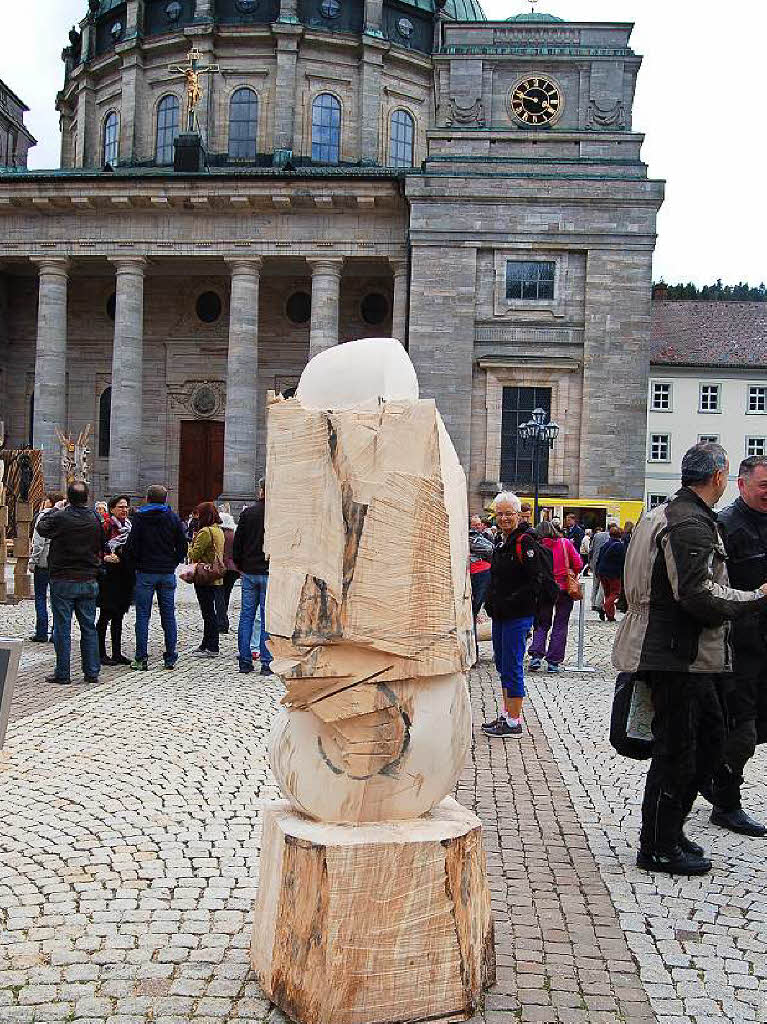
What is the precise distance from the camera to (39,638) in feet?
44.9

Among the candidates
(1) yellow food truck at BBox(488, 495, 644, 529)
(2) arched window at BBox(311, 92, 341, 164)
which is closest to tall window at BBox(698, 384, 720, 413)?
(1) yellow food truck at BBox(488, 495, 644, 529)

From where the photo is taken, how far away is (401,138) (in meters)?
44.6

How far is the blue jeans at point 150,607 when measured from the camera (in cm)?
→ 1160

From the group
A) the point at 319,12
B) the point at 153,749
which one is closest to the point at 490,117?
the point at 319,12

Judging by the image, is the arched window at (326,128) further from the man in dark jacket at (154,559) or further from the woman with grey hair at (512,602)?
the woman with grey hair at (512,602)

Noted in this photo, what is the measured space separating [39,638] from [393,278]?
27.1m

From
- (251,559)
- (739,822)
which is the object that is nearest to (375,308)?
(251,559)

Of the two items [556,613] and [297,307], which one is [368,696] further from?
[297,307]

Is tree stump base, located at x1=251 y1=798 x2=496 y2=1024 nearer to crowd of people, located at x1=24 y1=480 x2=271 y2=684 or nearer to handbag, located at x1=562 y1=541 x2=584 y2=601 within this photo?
crowd of people, located at x1=24 y1=480 x2=271 y2=684

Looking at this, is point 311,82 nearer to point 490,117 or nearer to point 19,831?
point 490,117

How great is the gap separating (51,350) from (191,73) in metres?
12.7

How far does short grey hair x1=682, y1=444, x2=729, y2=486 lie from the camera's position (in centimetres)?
531

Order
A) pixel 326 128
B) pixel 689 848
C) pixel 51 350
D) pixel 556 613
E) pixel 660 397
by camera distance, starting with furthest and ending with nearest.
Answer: pixel 660 397, pixel 326 128, pixel 51 350, pixel 556 613, pixel 689 848

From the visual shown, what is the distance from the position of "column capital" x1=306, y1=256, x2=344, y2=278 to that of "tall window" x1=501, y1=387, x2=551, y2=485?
730 cm
